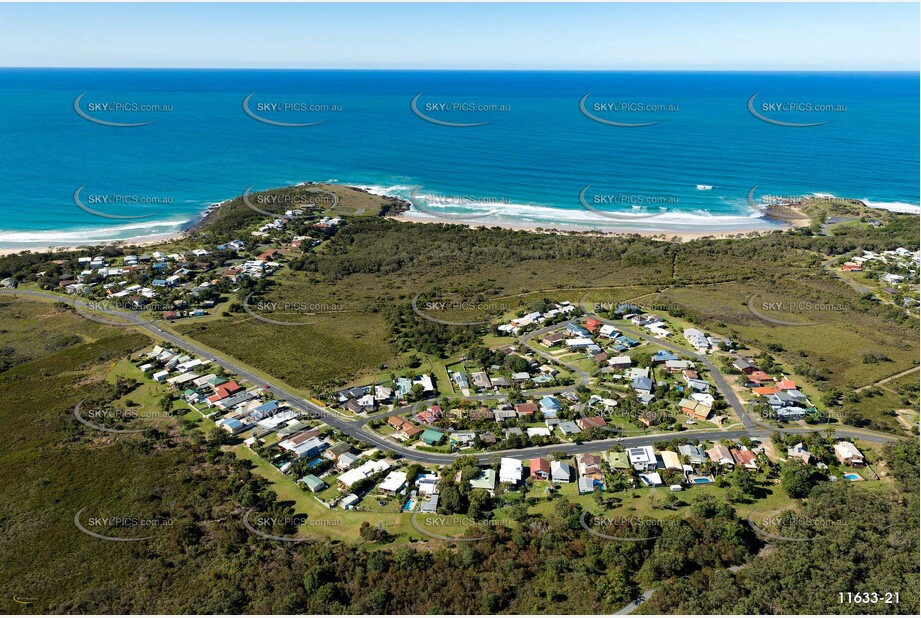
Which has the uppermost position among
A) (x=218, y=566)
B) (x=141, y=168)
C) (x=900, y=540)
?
(x=141, y=168)

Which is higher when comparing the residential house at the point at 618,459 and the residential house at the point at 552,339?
the residential house at the point at 552,339

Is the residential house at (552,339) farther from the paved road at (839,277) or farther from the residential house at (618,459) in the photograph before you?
the paved road at (839,277)

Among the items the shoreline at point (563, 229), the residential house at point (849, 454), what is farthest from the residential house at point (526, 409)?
the shoreline at point (563, 229)

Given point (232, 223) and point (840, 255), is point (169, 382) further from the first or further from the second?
point (840, 255)

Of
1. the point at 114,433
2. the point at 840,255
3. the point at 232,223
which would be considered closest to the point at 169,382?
the point at 114,433

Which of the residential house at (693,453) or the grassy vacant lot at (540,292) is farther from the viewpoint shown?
the grassy vacant lot at (540,292)
